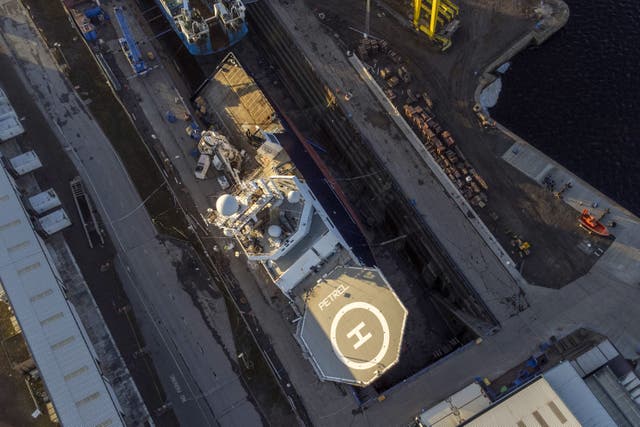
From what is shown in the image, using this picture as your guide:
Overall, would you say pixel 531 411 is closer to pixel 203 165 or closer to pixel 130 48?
pixel 203 165

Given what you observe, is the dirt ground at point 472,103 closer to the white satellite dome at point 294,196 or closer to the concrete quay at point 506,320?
the concrete quay at point 506,320

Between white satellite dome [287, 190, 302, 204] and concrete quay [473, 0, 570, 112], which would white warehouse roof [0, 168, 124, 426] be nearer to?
white satellite dome [287, 190, 302, 204]

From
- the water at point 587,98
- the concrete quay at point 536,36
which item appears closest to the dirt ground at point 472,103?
the concrete quay at point 536,36

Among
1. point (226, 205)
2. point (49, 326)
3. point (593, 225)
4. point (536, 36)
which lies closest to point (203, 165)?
point (226, 205)

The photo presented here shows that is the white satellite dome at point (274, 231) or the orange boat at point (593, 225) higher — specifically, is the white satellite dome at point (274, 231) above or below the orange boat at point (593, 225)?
above

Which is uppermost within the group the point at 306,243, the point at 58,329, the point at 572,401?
the point at 306,243

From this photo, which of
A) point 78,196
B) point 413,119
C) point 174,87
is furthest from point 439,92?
point 78,196

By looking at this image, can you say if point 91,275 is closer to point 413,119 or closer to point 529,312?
point 413,119
